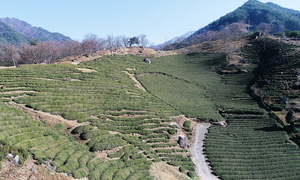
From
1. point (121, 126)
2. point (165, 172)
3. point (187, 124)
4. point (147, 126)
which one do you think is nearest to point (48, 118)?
point (121, 126)

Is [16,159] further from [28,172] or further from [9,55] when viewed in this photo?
[9,55]

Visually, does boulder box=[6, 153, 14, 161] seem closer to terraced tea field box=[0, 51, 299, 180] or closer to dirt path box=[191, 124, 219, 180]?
terraced tea field box=[0, 51, 299, 180]

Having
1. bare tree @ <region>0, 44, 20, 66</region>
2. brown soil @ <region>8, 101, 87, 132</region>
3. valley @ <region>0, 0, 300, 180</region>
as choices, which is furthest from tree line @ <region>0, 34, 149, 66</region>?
brown soil @ <region>8, 101, 87, 132</region>

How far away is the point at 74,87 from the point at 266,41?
330 feet

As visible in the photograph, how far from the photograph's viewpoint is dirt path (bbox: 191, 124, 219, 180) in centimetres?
2703

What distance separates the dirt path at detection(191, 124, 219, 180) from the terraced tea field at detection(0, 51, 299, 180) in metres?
1.04

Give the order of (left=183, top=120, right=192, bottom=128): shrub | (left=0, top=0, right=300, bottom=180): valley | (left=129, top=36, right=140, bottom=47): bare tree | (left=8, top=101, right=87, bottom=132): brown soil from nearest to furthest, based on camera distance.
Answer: (left=0, top=0, right=300, bottom=180): valley → (left=8, top=101, right=87, bottom=132): brown soil → (left=183, top=120, right=192, bottom=128): shrub → (left=129, top=36, right=140, bottom=47): bare tree

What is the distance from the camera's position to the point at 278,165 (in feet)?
97.4

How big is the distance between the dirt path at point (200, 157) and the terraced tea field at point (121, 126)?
104 cm

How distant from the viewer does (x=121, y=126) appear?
31.8m

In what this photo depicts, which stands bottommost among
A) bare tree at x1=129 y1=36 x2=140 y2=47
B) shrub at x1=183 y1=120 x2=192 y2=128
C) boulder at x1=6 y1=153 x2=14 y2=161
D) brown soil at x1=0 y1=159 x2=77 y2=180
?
shrub at x1=183 y1=120 x2=192 y2=128

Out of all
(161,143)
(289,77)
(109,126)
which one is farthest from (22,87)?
(289,77)

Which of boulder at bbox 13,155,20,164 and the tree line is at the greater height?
the tree line

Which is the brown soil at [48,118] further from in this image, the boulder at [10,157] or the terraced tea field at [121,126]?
the boulder at [10,157]
